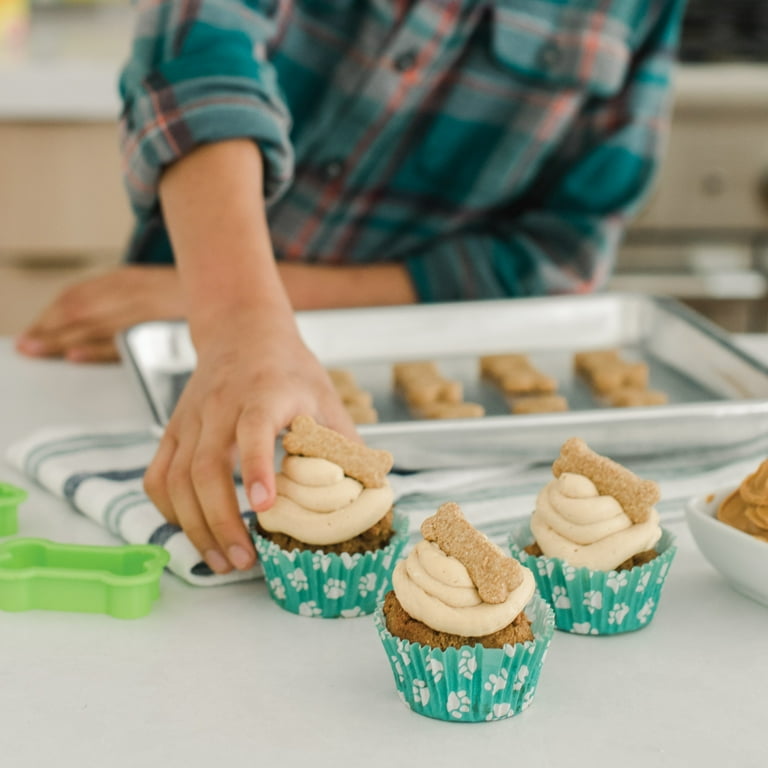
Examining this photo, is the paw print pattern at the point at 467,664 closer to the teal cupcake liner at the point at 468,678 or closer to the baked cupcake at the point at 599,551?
the teal cupcake liner at the point at 468,678

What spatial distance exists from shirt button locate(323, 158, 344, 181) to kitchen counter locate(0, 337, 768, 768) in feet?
2.77

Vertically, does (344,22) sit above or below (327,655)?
above

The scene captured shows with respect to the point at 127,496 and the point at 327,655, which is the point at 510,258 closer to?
the point at 127,496

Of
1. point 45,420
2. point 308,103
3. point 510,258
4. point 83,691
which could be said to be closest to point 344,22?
point 308,103

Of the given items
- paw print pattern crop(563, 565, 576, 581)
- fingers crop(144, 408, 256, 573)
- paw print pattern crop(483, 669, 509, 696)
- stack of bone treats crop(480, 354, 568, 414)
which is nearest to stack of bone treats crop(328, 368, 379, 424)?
stack of bone treats crop(480, 354, 568, 414)

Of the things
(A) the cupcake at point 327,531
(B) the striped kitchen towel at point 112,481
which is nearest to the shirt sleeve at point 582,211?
(B) the striped kitchen towel at point 112,481

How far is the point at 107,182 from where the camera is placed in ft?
7.80

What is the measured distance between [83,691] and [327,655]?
16cm

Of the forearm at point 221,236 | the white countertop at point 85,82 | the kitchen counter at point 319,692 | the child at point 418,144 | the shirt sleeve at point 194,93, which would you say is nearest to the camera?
the kitchen counter at point 319,692

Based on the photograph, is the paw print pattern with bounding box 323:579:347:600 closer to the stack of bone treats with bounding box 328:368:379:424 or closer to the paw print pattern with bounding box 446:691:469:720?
the paw print pattern with bounding box 446:691:469:720

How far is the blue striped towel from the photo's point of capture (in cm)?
97

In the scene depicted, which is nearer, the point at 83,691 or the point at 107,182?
the point at 83,691

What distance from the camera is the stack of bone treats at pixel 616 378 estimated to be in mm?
1271

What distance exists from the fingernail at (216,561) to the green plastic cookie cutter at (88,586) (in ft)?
0.10
